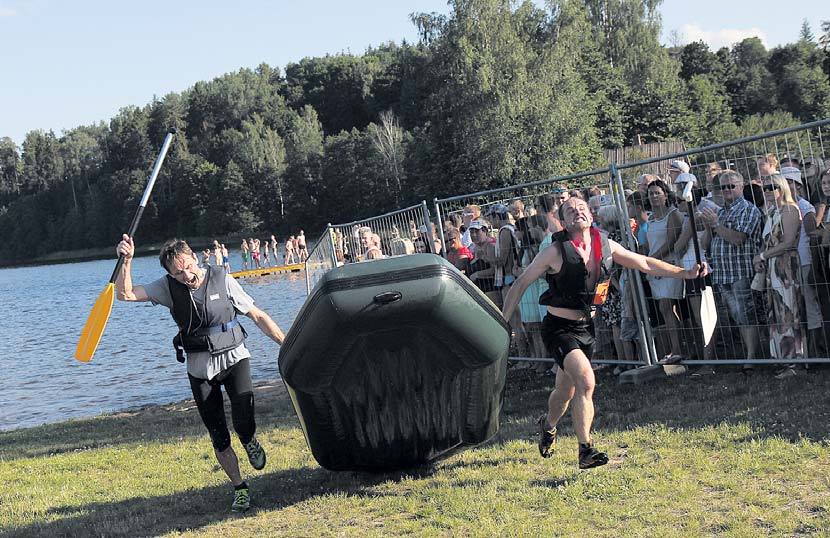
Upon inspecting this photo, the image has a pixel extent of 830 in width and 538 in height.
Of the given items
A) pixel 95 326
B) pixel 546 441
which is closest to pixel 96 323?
pixel 95 326

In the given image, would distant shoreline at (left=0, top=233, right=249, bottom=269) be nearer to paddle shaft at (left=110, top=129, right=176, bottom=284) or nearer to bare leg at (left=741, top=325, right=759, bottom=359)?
paddle shaft at (left=110, top=129, right=176, bottom=284)

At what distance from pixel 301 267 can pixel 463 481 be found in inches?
1517

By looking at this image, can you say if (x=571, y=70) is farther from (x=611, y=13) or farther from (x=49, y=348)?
(x=49, y=348)

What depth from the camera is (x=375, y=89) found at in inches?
5261

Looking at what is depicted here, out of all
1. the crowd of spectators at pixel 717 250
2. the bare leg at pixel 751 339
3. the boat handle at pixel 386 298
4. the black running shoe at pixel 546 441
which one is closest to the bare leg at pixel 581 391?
the black running shoe at pixel 546 441

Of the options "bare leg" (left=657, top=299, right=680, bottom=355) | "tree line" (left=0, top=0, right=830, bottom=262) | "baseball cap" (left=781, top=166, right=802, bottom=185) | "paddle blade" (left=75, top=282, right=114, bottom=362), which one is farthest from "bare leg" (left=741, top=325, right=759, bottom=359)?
"tree line" (left=0, top=0, right=830, bottom=262)

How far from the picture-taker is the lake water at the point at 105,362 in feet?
48.3

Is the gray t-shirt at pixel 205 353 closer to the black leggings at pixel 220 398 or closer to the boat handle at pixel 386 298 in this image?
the black leggings at pixel 220 398

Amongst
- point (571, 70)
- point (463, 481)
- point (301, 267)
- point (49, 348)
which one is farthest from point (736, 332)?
point (571, 70)

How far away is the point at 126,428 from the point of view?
10812 mm

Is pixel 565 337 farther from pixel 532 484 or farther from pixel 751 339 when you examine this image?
pixel 751 339

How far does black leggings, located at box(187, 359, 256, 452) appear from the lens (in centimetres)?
613

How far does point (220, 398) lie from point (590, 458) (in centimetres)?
256

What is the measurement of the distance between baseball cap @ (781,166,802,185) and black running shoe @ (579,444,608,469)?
337 centimetres
